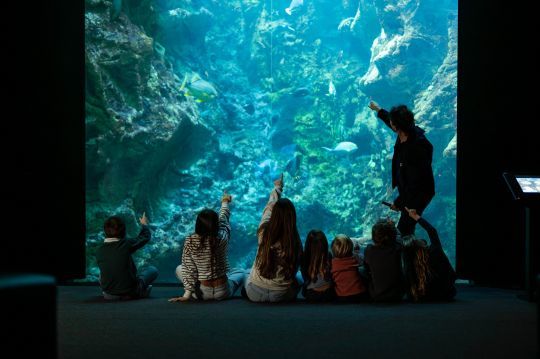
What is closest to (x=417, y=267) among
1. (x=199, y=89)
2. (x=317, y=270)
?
(x=317, y=270)

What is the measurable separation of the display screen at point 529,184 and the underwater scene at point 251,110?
6904mm

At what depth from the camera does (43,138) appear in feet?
19.0

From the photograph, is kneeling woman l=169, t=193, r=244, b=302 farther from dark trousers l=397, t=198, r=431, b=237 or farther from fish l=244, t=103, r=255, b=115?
fish l=244, t=103, r=255, b=115

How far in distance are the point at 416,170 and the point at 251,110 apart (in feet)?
41.8

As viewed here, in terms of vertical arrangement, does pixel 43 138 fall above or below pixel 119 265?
above

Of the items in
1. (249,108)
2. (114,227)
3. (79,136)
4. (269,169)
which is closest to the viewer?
(114,227)

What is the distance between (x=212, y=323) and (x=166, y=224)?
347 inches

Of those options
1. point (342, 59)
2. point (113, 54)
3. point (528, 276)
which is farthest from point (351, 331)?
point (342, 59)

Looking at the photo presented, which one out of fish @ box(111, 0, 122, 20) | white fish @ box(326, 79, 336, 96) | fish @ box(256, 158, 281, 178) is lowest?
fish @ box(256, 158, 281, 178)

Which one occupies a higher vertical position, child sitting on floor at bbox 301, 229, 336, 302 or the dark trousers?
the dark trousers

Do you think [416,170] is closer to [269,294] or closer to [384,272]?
[384,272]

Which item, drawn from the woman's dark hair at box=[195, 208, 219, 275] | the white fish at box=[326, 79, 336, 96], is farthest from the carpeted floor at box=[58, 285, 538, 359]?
the white fish at box=[326, 79, 336, 96]

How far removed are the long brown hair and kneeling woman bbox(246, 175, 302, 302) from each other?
818mm

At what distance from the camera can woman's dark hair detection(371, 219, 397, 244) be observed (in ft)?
14.6
